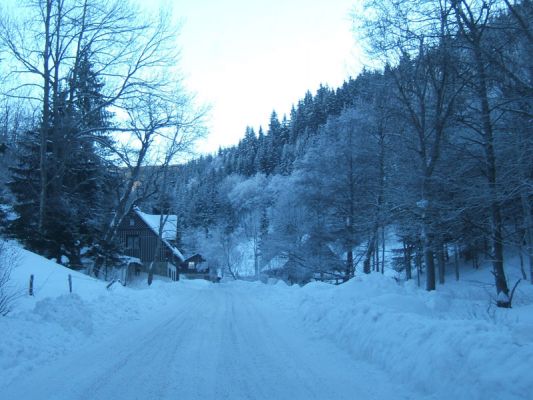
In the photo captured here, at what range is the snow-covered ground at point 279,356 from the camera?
18.6ft

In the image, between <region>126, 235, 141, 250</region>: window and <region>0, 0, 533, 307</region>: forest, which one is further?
<region>126, 235, 141, 250</region>: window

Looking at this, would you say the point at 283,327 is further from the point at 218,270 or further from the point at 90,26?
the point at 218,270

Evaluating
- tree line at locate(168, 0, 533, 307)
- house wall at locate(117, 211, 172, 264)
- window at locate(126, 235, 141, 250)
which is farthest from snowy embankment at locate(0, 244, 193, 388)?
window at locate(126, 235, 141, 250)

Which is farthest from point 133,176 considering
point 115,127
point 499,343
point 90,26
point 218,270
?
point 218,270

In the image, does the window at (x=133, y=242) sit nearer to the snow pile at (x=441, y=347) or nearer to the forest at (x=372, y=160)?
the forest at (x=372, y=160)

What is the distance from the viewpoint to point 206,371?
7.24 m

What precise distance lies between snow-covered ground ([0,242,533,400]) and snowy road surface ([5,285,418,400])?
0.06ft

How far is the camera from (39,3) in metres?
21.5

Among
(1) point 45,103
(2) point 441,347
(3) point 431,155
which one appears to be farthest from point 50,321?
(1) point 45,103

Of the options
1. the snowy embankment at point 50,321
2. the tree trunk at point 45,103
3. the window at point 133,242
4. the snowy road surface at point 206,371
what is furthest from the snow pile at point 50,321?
the window at point 133,242

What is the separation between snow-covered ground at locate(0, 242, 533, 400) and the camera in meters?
5.66

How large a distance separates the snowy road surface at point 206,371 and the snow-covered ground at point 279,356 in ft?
0.06

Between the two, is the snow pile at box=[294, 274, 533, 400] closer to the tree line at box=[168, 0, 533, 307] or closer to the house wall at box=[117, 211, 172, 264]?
the tree line at box=[168, 0, 533, 307]

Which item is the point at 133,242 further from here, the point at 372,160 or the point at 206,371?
the point at 206,371
